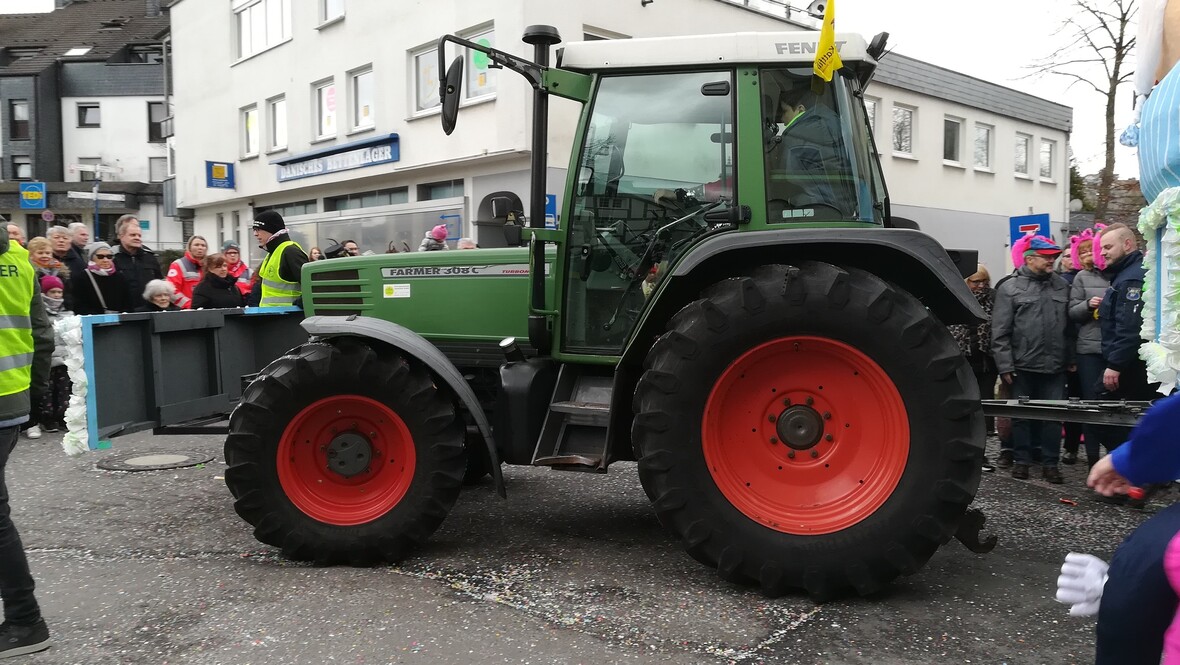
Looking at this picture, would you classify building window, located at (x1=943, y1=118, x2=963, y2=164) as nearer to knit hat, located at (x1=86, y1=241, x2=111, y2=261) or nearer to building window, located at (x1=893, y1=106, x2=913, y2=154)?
building window, located at (x1=893, y1=106, x2=913, y2=154)

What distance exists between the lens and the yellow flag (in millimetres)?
3404

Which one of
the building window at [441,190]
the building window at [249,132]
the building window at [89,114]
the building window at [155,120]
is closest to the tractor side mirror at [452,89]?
the building window at [441,190]

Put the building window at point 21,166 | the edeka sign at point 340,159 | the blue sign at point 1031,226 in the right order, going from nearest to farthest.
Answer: the blue sign at point 1031,226 → the edeka sign at point 340,159 → the building window at point 21,166

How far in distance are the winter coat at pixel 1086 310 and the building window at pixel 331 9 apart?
16.1m

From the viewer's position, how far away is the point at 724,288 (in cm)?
354

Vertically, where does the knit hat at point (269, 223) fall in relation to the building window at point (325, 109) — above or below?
below

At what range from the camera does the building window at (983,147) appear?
21984 mm

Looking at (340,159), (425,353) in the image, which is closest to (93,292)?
(425,353)

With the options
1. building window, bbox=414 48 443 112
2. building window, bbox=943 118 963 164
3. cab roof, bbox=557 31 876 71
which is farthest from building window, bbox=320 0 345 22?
cab roof, bbox=557 31 876 71

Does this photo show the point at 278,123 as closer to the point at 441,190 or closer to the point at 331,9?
the point at 331,9

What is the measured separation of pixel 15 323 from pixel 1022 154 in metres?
25.3

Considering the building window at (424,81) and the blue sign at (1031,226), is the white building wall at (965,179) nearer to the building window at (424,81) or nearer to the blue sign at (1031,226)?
the blue sign at (1031,226)

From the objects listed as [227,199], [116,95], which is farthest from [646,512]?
[116,95]

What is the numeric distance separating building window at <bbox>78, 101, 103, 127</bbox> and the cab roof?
4350cm
